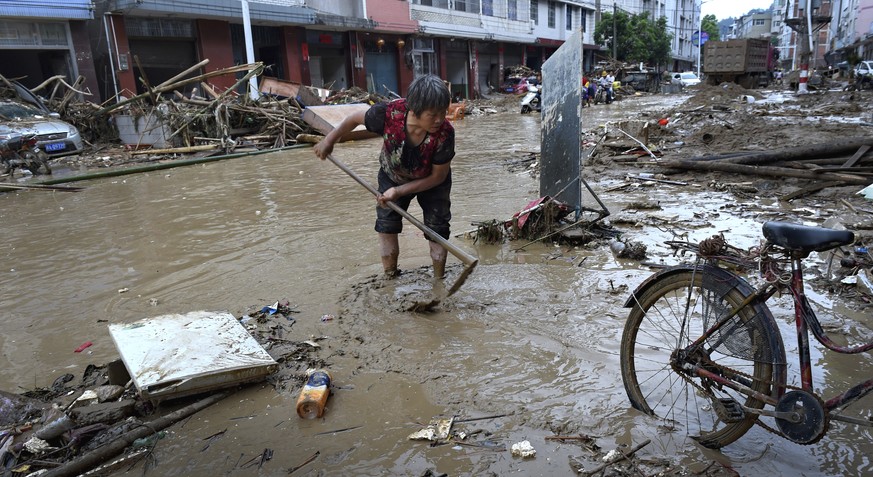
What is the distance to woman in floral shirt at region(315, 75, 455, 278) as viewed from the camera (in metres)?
3.37

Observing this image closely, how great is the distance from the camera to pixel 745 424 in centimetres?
210

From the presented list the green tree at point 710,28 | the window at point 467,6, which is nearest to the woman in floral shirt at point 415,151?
the window at point 467,6

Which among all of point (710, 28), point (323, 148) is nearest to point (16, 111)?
point (323, 148)

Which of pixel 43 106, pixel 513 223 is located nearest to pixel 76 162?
pixel 43 106

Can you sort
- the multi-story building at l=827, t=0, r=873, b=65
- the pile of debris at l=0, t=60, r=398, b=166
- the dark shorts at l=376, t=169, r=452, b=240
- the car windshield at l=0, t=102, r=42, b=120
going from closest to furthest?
the dark shorts at l=376, t=169, r=452, b=240 → the car windshield at l=0, t=102, r=42, b=120 → the pile of debris at l=0, t=60, r=398, b=166 → the multi-story building at l=827, t=0, r=873, b=65

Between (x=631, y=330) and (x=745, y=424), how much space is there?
0.55m

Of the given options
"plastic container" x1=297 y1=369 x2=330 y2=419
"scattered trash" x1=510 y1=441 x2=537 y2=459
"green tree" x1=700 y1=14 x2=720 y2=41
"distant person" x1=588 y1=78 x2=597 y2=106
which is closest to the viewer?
"scattered trash" x1=510 y1=441 x2=537 y2=459

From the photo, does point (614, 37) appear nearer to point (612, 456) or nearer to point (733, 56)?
point (733, 56)

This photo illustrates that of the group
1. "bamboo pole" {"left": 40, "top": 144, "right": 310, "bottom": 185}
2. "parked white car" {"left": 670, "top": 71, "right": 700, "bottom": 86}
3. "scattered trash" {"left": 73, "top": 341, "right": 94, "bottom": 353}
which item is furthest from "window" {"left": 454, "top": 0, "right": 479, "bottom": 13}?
"scattered trash" {"left": 73, "top": 341, "right": 94, "bottom": 353}

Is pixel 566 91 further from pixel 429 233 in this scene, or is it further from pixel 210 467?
pixel 210 467

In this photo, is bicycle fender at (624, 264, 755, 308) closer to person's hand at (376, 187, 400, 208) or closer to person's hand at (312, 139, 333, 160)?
person's hand at (376, 187, 400, 208)

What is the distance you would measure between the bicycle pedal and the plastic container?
5.34 feet

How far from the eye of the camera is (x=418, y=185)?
376 cm

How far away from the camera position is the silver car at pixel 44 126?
1194cm
